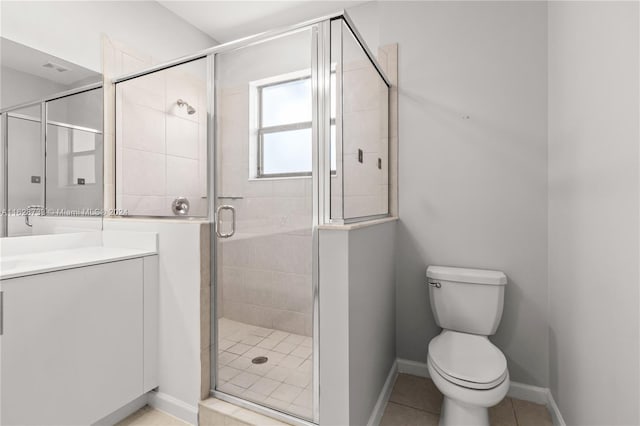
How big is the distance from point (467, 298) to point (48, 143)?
2.58 m

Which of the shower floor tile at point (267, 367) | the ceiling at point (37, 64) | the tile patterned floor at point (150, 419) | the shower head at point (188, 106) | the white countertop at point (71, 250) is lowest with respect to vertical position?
the tile patterned floor at point (150, 419)

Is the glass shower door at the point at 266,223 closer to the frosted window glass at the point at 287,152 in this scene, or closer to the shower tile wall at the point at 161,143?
the frosted window glass at the point at 287,152

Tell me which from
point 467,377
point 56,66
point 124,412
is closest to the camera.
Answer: point 467,377

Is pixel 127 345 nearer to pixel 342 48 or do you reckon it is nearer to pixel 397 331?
pixel 397 331

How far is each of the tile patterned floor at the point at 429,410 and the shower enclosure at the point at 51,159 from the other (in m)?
2.19

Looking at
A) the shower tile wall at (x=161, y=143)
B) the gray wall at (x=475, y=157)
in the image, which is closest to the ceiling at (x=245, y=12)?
the gray wall at (x=475, y=157)

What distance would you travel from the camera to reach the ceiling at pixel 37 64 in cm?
159

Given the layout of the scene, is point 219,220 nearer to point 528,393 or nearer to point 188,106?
point 188,106

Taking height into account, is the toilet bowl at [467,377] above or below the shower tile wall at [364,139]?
Answer: below

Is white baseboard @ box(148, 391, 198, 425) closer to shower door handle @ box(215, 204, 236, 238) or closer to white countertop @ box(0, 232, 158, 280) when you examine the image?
white countertop @ box(0, 232, 158, 280)

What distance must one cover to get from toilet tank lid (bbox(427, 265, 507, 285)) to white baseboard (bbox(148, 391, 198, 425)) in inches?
60.6

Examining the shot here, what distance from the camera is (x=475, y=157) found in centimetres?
192

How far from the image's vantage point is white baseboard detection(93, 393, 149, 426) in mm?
1588

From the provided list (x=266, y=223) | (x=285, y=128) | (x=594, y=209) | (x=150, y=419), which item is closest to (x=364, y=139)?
(x=285, y=128)
